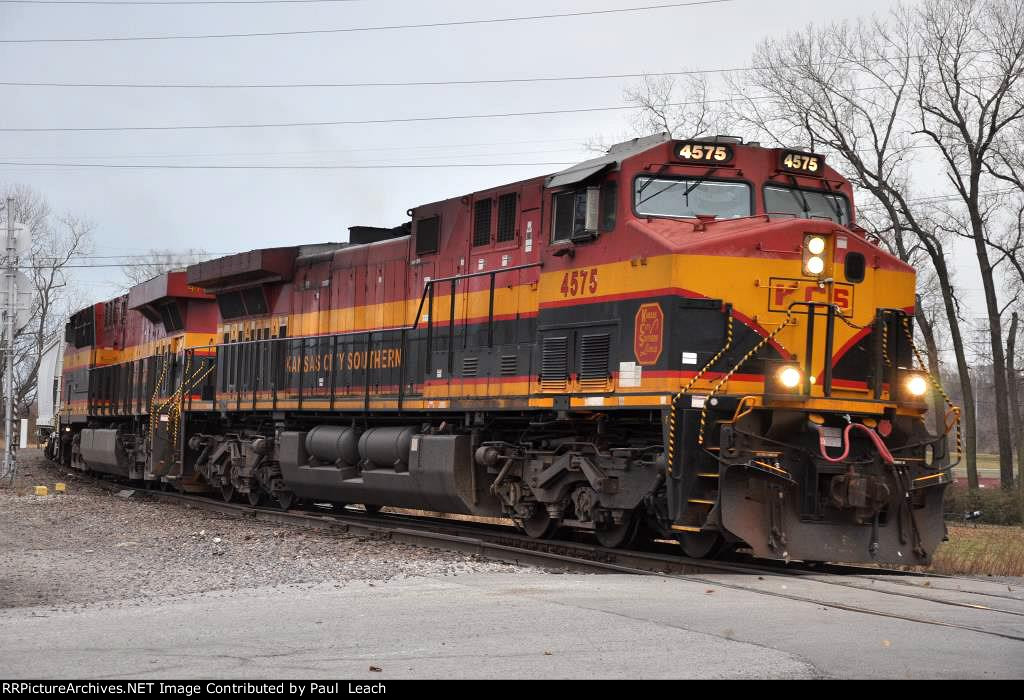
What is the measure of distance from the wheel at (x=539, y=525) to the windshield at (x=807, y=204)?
4.30 m

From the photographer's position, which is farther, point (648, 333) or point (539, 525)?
point (539, 525)

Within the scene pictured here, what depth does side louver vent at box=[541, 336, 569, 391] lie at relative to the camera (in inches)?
487

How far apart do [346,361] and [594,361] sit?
6.33 metres

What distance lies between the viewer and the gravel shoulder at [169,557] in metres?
9.67

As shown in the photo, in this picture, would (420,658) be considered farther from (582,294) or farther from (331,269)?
(331,269)

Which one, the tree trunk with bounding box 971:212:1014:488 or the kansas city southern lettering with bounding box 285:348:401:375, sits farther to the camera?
the tree trunk with bounding box 971:212:1014:488

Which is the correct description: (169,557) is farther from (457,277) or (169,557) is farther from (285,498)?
(285,498)

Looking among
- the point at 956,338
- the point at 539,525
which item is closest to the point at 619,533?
the point at 539,525

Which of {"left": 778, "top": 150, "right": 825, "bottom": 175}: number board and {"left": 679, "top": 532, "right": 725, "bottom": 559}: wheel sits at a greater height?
{"left": 778, "top": 150, "right": 825, "bottom": 175}: number board

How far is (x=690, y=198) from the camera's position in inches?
461

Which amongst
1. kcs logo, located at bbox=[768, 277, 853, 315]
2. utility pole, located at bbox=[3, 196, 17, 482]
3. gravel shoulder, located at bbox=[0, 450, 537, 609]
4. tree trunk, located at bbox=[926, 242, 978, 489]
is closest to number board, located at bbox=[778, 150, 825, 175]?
kcs logo, located at bbox=[768, 277, 853, 315]

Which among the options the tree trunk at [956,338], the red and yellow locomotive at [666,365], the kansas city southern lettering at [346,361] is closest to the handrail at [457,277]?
the red and yellow locomotive at [666,365]

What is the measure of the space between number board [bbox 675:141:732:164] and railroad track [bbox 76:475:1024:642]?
158 inches

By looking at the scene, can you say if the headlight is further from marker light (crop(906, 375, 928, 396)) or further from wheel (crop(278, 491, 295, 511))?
wheel (crop(278, 491, 295, 511))
